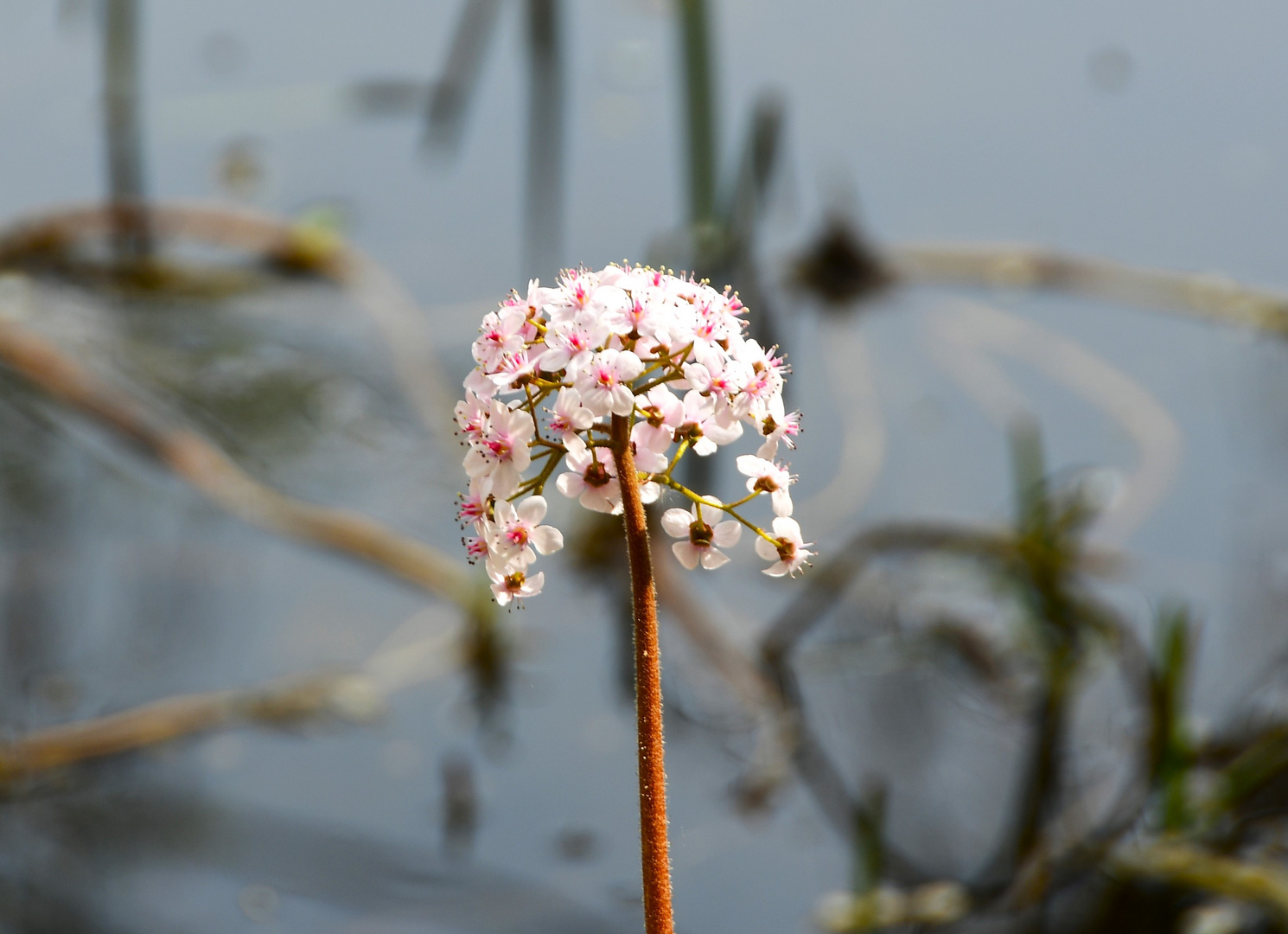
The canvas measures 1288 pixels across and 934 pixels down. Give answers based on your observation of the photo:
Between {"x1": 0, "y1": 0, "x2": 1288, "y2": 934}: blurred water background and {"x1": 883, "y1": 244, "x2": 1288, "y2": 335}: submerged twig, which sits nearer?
{"x1": 0, "y1": 0, "x2": 1288, "y2": 934}: blurred water background

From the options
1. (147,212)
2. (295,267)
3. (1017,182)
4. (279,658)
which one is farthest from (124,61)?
(1017,182)

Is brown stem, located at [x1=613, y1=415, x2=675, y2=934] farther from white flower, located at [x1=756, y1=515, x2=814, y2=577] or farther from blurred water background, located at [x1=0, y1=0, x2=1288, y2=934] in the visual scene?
blurred water background, located at [x1=0, y1=0, x2=1288, y2=934]

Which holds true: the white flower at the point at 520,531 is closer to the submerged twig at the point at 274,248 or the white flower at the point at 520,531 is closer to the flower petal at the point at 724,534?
the flower petal at the point at 724,534

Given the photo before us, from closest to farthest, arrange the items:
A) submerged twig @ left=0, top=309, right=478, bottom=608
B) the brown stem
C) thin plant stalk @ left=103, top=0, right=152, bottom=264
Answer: the brown stem < submerged twig @ left=0, top=309, right=478, bottom=608 < thin plant stalk @ left=103, top=0, right=152, bottom=264

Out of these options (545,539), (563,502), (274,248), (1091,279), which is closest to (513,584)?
(545,539)

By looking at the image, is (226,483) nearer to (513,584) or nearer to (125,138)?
(125,138)

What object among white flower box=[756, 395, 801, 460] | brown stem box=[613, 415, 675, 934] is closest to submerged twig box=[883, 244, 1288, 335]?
white flower box=[756, 395, 801, 460]

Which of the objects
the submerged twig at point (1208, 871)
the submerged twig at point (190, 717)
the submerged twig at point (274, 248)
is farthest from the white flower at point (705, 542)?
the submerged twig at point (274, 248)

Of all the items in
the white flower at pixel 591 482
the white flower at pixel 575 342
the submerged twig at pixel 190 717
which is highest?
the white flower at pixel 575 342
